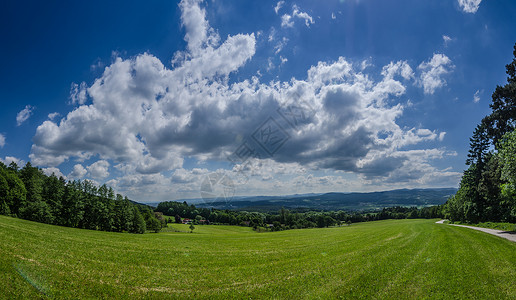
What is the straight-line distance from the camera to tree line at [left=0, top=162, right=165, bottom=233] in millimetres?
45125

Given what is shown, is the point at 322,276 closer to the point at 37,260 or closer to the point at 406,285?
the point at 406,285

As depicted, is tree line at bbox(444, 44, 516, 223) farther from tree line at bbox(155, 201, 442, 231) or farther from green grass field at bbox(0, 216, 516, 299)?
tree line at bbox(155, 201, 442, 231)

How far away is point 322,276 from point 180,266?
8.16m

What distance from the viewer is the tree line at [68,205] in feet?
148

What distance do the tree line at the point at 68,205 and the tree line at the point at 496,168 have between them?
72762 mm

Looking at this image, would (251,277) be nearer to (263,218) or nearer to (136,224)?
(136,224)

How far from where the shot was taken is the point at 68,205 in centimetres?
4919

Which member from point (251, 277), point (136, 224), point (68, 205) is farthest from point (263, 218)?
point (251, 277)

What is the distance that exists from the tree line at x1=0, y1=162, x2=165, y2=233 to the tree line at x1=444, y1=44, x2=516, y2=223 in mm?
72762

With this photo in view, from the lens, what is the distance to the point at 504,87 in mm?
36469

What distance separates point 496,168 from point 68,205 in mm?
82603

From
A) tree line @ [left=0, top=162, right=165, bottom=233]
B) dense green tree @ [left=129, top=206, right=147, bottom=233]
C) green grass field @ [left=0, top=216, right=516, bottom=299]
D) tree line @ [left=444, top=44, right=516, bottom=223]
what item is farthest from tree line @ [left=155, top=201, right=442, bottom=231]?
green grass field @ [left=0, top=216, right=516, bottom=299]

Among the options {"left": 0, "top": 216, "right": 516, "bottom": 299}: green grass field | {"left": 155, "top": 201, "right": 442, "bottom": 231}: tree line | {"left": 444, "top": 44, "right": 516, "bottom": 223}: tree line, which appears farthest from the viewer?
{"left": 155, "top": 201, "right": 442, "bottom": 231}: tree line

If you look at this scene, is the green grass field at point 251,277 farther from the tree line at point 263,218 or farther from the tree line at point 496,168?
the tree line at point 263,218
